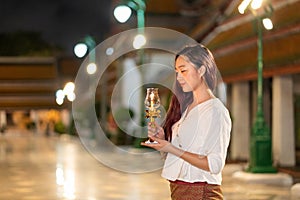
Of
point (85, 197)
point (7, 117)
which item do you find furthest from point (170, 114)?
point (7, 117)

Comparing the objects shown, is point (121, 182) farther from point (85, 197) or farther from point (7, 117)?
point (7, 117)

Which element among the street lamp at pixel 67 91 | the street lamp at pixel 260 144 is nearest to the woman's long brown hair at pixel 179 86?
the street lamp at pixel 67 91

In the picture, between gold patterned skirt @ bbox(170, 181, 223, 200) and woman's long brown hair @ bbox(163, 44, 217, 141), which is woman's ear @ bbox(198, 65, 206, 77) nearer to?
woman's long brown hair @ bbox(163, 44, 217, 141)

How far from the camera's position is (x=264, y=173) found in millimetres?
16688

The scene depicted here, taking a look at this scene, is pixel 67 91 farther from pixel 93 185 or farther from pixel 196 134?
pixel 196 134

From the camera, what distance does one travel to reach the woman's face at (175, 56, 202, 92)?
390cm

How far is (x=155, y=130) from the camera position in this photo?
3.79 meters

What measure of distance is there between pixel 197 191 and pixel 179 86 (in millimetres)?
674

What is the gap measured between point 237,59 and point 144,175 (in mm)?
5874

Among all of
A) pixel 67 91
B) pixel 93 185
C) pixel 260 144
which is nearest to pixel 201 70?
pixel 93 185

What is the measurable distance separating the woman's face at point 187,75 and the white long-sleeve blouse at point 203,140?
0.13 m

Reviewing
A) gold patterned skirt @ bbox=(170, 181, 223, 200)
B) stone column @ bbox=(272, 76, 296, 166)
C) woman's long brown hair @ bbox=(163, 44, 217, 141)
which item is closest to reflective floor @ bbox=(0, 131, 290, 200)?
stone column @ bbox=(272, 76, 296, 166)

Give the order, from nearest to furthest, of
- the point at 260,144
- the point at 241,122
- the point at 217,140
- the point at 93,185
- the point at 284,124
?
the point at 217,140, the point at 93,185, the point at 260,144, the point at 284,124, the point at 241,122

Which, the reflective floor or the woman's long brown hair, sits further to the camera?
the reflective floor
